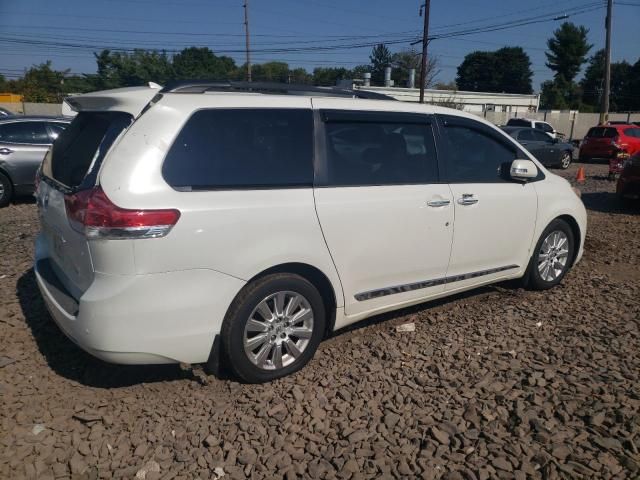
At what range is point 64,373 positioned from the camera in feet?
11.2

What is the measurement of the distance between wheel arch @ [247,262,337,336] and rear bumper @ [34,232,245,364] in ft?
0.87

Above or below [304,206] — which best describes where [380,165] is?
above

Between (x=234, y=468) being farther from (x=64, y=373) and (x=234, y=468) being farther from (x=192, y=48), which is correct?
(x=192, y=48)

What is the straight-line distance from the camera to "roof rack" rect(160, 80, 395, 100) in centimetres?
314

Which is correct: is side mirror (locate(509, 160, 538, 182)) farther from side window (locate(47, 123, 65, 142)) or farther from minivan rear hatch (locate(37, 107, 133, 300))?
side window (locate(47, 123, 65, 142))

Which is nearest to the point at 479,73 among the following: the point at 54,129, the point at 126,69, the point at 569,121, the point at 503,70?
the point at 503,70

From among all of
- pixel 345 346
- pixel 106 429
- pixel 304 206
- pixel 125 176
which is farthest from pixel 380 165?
pixel 106 429

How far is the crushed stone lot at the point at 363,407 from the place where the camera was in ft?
8.63

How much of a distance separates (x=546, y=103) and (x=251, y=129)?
80204 mm

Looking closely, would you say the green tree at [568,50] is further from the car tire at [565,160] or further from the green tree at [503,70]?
the car tire at [565,160]

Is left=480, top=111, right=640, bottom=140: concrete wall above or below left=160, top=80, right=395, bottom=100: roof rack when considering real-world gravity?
above

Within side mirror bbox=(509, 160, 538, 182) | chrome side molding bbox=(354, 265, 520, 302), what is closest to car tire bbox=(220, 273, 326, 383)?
chrome side molding bbox=(354, 265, 520, 302)

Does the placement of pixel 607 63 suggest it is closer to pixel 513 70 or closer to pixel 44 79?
pixel 44 79

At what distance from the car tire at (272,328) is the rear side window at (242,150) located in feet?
2.09
